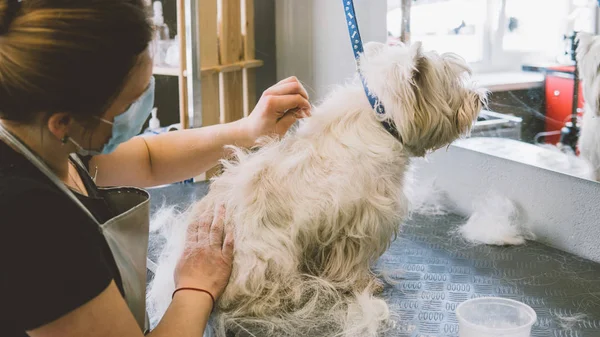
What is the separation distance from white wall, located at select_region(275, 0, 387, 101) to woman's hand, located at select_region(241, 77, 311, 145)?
697 mm

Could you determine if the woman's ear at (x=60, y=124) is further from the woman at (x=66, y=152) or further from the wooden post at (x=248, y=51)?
the wooden post at (x=248, y=51)

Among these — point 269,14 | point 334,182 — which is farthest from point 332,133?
point 269,14

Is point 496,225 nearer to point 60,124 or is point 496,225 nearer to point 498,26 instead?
point 498,26

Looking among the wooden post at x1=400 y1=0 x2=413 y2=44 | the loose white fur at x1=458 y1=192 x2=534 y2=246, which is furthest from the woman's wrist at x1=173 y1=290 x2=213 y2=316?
the wooden post at x1=400 y1=0 x2=413 y2=44

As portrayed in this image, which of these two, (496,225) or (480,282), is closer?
(480,282)

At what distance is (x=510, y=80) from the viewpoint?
1575mm

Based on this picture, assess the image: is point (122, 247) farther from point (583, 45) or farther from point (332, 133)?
point (583, 45)

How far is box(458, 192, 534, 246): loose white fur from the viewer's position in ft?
4.72

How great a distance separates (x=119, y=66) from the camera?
2.52ft

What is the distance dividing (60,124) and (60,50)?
0.11 metres

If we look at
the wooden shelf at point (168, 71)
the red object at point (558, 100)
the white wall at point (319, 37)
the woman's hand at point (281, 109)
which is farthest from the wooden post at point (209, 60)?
the red object at point (558, 100)

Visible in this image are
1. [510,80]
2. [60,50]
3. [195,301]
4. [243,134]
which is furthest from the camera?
[510,80]

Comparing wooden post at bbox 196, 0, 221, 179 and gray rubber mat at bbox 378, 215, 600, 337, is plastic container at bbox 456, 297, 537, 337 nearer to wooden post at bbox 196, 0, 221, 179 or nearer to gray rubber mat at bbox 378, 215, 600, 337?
gray rubber mat at bbox 378, 215, 600, 337

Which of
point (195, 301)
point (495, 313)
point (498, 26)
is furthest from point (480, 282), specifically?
point (498, 26)
